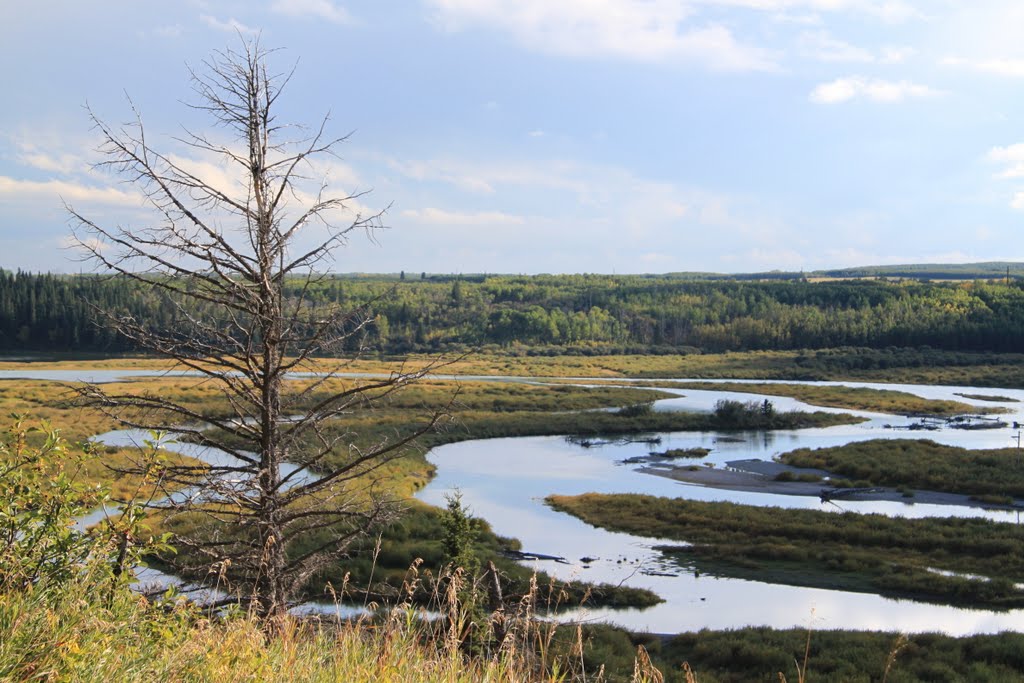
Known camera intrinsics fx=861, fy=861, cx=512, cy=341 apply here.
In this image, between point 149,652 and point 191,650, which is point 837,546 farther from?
point 149,652

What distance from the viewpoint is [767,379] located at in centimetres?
9988

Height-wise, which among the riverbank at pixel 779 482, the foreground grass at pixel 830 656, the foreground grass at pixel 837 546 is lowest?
the riverbank at pixel 779 482

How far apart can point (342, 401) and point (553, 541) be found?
72.3 feet

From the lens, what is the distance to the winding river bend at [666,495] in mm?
22609

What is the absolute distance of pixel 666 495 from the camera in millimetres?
38719

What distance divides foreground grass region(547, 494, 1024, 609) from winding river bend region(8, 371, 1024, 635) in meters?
0.97

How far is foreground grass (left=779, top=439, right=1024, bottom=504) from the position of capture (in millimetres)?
39719

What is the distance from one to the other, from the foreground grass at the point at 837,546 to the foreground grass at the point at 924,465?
337 inches

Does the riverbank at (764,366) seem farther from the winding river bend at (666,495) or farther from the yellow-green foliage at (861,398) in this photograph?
the winding river bend at (666,495)

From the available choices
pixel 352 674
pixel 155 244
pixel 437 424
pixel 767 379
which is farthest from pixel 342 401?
pixel 767 379

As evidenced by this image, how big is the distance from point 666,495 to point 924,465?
14.6 metres

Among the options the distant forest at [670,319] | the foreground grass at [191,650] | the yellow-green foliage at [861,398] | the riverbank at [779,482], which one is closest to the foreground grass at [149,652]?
the foreground grass at [191,650]

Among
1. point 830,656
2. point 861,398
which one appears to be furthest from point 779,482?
point 861,398

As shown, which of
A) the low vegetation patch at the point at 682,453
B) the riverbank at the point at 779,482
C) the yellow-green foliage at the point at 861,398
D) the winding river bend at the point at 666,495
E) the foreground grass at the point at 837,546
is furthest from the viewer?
the yellow-green foliage at the point at 861,398
